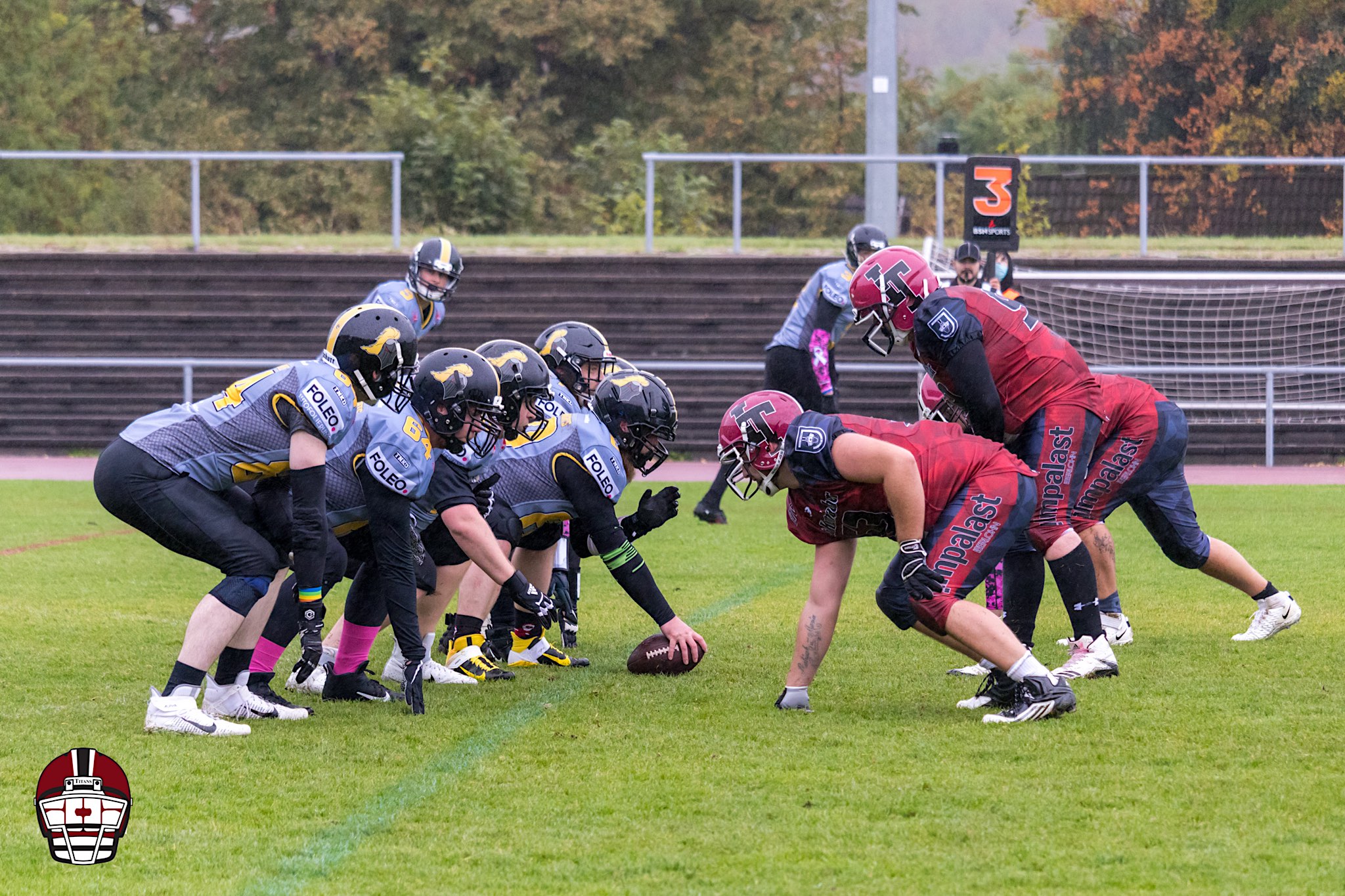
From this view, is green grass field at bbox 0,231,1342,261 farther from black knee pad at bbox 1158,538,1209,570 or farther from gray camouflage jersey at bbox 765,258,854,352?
black knee pad at bbox 1158,538,1209,570

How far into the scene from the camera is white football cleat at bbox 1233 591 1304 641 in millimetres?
7441

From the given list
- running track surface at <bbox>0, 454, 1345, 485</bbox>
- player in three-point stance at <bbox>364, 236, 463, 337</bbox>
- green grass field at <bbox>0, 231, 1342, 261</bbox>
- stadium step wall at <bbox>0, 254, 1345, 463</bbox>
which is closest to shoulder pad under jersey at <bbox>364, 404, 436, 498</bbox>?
player in three-point stance at <bbox>364, 236, 463, 337</bbox>

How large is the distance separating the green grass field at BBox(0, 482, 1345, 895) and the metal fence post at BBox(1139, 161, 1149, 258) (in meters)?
12.0

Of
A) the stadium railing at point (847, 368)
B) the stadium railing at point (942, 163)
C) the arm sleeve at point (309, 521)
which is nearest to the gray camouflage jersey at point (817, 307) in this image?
the stadium railing at point (847, 368)

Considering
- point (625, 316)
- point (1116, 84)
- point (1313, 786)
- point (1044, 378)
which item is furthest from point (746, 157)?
point (1116, 84)

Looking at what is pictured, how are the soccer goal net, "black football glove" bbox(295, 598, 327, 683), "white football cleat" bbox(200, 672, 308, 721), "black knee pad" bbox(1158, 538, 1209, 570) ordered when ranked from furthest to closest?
the soccer goal net, "black knee pad" bbox(1158, 538, 1209, 570), "white football cleat" bbox(200, 672, 308, 721), "black football glove" bbox(295, 598, 327, 683)

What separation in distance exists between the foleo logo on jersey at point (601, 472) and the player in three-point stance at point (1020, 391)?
121 centimetres

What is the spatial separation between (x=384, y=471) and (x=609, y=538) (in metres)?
1.02

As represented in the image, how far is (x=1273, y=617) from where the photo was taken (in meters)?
7.47

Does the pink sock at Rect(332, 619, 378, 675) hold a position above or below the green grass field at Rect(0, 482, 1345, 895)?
above

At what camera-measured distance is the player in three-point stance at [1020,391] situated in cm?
629

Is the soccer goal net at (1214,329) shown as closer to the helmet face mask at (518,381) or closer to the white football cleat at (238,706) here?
the helmet face mask at (518,381)

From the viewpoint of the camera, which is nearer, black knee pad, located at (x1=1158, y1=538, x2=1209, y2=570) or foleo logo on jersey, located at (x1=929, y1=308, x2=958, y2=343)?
foleo logo on jersey, located at (x1=929, y1=308, x2=958, y2=343)

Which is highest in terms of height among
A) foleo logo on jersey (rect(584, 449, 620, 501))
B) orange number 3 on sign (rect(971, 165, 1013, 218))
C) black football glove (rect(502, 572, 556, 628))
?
orange number 3 on sign (rect(971, 165, 1013, 218))
